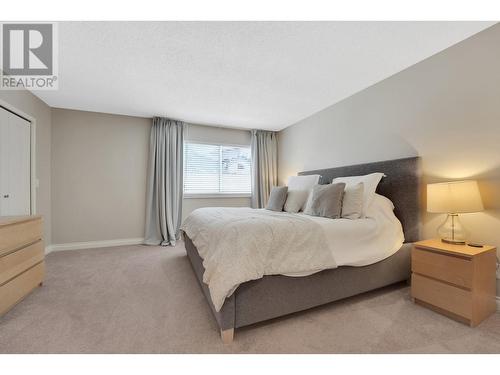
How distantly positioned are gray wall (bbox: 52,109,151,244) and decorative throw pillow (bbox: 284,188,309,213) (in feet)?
8.86

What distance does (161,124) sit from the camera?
3986 millimetres

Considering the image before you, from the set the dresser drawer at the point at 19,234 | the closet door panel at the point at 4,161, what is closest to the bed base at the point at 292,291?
the dresser drawer at the point at 19,234

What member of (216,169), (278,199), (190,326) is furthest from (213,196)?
(190,326)

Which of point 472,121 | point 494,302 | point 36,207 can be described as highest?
point 472,121

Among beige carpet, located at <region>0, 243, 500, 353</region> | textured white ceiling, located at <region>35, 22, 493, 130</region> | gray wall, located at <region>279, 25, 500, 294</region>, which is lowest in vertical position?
beige carpet, located at <region>0, 243, 500, 353</region>

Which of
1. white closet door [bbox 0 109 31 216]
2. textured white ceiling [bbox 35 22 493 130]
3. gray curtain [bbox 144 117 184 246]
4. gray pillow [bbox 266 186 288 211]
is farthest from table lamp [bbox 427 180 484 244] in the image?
white closet door [bbox 0 109 31 216]

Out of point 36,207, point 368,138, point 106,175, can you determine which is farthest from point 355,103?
point 36,207

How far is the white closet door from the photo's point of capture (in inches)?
97.5

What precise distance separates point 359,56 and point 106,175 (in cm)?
409

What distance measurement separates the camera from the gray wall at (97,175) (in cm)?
356

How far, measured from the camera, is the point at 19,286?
185 cm

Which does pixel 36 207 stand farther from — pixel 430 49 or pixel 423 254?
pixel 430 49

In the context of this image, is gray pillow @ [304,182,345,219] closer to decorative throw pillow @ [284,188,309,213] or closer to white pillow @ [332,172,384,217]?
white pillow @ [332,172,384,217]

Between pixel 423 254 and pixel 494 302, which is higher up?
pixel 423 254
